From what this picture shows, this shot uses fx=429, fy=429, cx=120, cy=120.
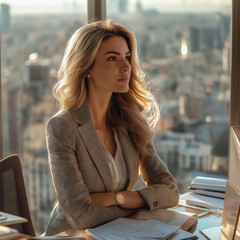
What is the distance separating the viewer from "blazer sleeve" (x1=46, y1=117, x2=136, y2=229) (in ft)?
5.77

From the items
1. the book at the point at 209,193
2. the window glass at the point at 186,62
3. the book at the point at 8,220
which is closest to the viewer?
the book at the point at 8,220

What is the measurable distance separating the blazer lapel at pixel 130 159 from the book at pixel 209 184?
1.23 ft

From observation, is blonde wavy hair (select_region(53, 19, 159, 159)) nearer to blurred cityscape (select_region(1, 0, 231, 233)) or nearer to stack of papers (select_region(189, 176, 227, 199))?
stack of papers (select_region(189, 176, 227, 199))

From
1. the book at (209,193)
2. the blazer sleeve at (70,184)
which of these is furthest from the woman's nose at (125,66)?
the book at (209,193)

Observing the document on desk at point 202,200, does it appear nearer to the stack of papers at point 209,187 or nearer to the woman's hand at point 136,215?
the stack of papers at point 209,187

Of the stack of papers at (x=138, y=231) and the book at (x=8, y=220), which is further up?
the book at (x=8, y=220)

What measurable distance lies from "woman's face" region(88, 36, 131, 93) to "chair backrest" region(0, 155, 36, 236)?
1.79 feet

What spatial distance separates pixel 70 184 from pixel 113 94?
62cm

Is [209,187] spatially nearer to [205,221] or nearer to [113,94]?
[205,221]

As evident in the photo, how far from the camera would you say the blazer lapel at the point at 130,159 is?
2.09m

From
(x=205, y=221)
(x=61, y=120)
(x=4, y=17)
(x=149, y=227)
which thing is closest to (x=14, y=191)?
(x=61, y=120)

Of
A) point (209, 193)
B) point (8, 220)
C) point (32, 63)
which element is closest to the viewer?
point (8, 220)

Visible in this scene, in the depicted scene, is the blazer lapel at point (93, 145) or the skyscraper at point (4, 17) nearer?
the blazer lapel at point (93, 145)

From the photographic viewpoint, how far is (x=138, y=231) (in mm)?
1540
